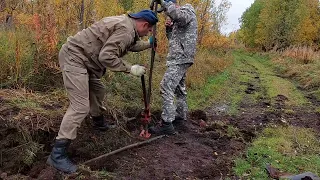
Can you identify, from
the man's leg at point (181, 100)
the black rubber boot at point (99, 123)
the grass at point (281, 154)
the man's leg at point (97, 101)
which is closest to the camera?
the grass at point (281, 154)

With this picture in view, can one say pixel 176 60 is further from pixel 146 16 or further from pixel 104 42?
pixel 104 42

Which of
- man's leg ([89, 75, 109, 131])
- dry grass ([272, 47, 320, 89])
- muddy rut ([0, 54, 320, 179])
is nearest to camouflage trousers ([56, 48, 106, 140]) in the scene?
muddy rut ([0, 54, 320, 179])

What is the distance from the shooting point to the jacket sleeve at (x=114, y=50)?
381 centimetres

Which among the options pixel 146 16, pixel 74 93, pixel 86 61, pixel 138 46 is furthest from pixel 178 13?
pixel 74 93

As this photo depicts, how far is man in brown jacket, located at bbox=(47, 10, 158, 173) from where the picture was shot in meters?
3.71

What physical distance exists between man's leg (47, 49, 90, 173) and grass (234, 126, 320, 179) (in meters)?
2.14

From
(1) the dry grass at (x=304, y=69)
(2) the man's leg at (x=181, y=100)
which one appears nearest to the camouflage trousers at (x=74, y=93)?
(2) the man's leg at (x=181, y=100)

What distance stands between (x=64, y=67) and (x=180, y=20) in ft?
7.09

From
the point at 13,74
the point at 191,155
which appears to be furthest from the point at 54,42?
the point at 191,155

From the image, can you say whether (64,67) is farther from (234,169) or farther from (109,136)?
(234,169)

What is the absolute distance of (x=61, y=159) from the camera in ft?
12.1

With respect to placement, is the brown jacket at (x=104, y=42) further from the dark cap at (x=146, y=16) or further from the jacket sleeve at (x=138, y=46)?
the jacket sleeve at (x=138, y=46)

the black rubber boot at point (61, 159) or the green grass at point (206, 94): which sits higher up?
the black rubber boot at point (61, 159)

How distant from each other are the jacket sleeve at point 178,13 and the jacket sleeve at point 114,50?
1.34 m
